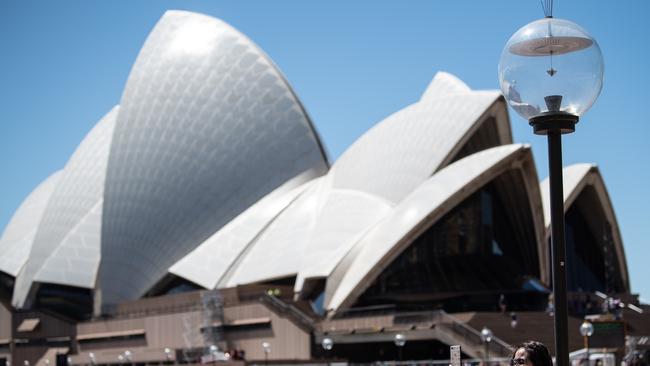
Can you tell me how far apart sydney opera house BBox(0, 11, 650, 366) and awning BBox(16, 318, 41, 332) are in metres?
0.07

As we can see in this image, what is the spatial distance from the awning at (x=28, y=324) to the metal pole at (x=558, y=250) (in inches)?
1674

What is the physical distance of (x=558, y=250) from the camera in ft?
19.0

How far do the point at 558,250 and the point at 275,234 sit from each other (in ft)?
109

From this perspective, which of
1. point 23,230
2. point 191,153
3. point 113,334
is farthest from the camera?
point 23,230

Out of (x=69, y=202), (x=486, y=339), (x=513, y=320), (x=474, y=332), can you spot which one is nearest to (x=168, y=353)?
(x=513, y=320)

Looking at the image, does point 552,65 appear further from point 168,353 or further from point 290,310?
point 168,353

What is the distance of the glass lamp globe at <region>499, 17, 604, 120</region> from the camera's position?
5.61 meters

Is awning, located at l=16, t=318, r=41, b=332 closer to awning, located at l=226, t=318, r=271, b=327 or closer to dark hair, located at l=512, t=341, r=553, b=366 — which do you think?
awning, located at l=226, t=318, r=271, b=327

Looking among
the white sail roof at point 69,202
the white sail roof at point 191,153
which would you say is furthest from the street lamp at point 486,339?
the white sail roof at point 69,202

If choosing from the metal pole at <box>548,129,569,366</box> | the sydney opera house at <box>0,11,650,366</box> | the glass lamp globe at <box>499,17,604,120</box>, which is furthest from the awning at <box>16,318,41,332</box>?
the glass lamp globe at <box>499,17,604,120</box>

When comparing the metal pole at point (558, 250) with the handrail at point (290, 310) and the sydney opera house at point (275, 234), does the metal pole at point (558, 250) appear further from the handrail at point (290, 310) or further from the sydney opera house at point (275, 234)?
the handrail at point (290, 310)

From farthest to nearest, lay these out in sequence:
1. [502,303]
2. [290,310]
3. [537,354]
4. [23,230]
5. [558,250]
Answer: [23,230] < [290,310] < [502,303] < [558,250] < [537,354]

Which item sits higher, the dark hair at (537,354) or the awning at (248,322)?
the awning at (248,322)

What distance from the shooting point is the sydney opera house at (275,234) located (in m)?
32.5
